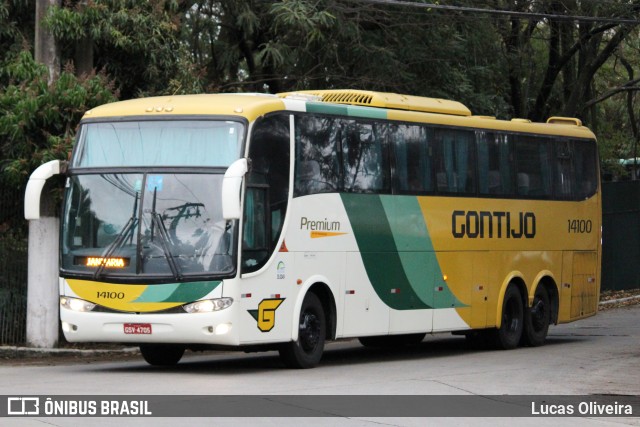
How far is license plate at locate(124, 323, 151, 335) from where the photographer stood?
15680 mm

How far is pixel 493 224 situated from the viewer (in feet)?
70.2

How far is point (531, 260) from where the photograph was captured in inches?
888

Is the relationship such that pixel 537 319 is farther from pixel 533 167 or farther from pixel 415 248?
pixel 415 248

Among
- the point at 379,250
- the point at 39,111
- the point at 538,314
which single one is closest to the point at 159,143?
the point at 379,250

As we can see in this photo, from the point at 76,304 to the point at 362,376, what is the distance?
3.69 m

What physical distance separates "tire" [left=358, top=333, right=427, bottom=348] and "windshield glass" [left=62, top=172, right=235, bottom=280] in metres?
7.02

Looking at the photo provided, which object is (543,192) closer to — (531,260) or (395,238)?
(531,260)

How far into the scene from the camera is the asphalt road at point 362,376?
12656 mm

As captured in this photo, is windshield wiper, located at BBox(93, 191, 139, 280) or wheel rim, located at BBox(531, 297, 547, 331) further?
wheel rim, located at BBox(531, 297, 547, 331)

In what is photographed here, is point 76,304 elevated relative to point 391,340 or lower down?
elevated

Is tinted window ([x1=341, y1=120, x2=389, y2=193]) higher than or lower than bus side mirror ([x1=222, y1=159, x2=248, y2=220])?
higher

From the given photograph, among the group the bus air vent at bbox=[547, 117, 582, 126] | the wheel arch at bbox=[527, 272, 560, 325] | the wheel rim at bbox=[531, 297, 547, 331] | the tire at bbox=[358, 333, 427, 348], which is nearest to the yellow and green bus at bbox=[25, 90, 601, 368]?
the wheel rim at bbox=[531, 297, 547, 331]

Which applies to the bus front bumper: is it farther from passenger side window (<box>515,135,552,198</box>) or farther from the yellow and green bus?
passenger side window (<box>515,135,552,198</box>)
